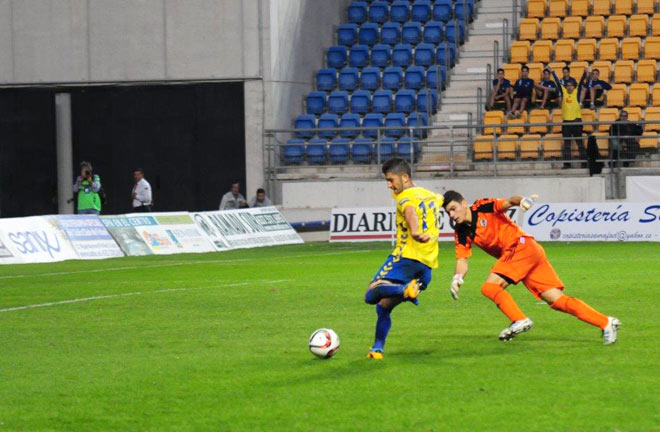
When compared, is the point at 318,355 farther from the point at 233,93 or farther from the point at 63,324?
the point at 233,93

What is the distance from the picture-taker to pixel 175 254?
29.7 metres

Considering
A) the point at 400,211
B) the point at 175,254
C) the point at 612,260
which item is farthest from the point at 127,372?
the point at 175,254

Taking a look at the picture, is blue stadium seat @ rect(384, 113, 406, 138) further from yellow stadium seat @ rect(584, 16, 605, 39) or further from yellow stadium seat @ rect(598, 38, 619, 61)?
yellow stadium seat @ rect(584, 16, 605, 39)

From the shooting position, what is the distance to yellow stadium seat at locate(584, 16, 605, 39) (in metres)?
37.7

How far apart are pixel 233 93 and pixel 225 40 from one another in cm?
158

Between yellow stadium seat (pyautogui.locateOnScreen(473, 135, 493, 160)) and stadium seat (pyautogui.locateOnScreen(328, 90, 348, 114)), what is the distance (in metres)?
5.31

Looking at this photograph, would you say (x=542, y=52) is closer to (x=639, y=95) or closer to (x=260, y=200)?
(x=639, y=95)

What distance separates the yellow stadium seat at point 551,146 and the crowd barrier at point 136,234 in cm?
701

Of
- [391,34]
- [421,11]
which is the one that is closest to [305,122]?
[391,34]

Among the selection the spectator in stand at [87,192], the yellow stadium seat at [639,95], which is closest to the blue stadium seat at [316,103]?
the spectator in stand at [87,192]

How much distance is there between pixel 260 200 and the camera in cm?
3416

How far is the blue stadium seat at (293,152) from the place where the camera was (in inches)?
1432

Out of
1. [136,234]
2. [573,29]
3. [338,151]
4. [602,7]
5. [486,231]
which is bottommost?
[136,234]

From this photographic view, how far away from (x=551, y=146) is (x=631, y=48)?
5057 mm
